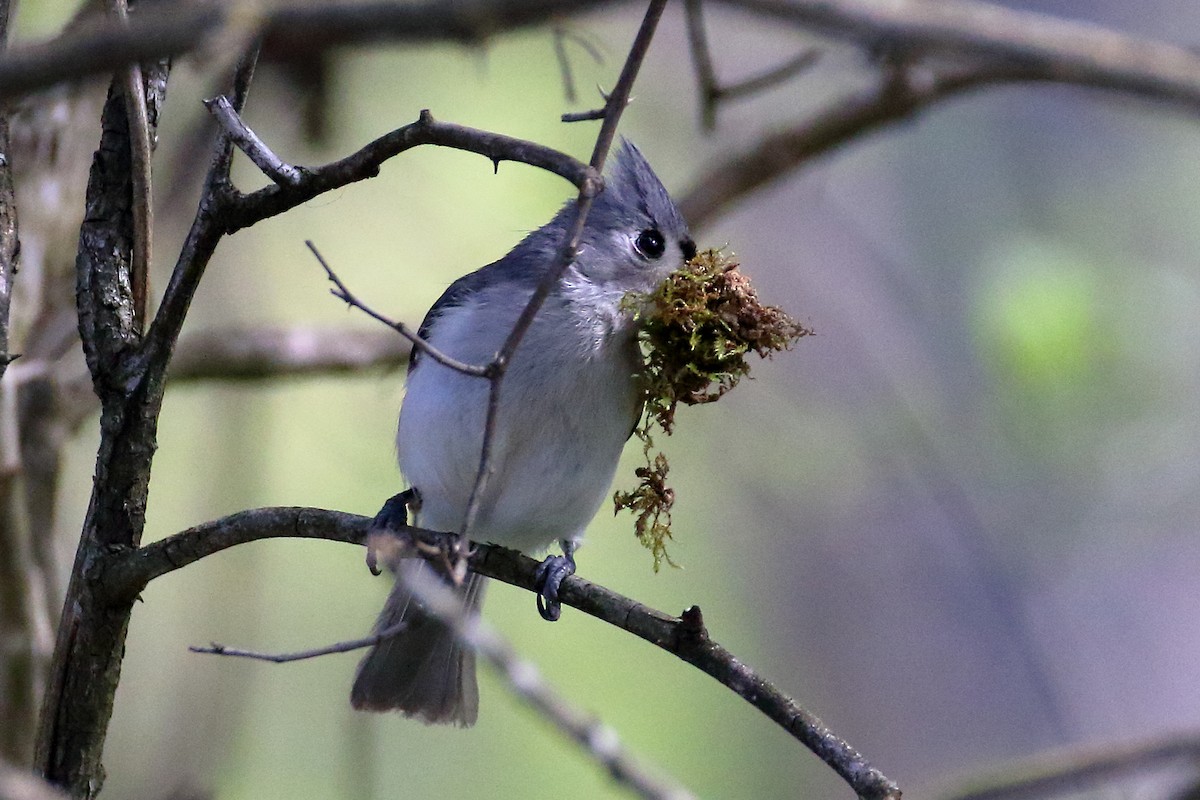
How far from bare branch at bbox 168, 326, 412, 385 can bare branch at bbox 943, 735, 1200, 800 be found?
2222mm

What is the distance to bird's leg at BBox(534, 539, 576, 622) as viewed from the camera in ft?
7.59

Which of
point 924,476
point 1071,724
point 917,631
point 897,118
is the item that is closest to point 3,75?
point 897,118

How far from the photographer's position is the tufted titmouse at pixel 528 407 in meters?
2.67

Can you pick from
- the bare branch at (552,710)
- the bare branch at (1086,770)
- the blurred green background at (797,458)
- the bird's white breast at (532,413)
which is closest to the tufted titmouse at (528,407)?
the bird's white breast at (532,413)

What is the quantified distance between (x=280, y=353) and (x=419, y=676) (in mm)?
976

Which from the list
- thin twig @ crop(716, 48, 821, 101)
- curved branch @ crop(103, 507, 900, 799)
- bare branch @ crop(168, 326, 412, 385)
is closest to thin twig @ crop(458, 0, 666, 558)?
curved branch @ crop(103, 507, 900, 799)

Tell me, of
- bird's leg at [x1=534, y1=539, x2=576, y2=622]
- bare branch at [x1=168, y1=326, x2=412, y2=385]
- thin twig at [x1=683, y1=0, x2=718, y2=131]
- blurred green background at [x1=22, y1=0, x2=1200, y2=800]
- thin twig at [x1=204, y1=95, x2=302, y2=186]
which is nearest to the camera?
thin twig at [x1=204, y1=95, x2=302, y2=186]

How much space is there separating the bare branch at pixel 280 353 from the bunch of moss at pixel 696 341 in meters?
1.31

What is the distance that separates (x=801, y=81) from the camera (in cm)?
617

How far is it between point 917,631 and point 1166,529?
151 centimetres

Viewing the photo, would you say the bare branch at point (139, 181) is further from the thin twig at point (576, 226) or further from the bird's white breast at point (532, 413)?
the bird's white breast at point (532, 413)

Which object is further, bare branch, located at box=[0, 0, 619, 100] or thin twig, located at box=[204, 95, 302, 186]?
thin twig, located at box=[204, 95, 302, 186]

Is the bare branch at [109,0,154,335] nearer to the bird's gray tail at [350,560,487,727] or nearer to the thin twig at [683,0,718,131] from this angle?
the thin twig at [683,0,718,131]

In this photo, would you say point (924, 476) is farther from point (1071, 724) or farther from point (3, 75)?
point (3, 75)
